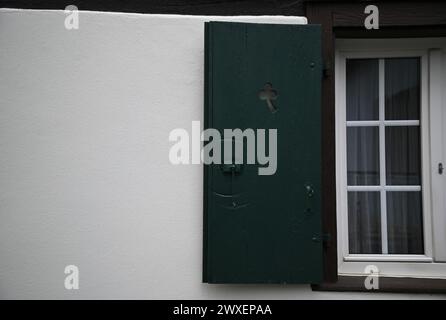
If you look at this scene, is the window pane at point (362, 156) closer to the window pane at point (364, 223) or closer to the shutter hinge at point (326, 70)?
the window pane at point (364, 223)

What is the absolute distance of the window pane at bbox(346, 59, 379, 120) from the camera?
284cm

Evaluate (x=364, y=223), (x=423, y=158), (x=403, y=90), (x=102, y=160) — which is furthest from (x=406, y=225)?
(x=102, y=160)

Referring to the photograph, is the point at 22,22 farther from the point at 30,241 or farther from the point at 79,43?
the point at 30,241

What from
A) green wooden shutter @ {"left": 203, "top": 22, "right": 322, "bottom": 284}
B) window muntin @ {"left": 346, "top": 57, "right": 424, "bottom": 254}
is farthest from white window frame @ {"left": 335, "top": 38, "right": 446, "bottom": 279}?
green wooden shutter @ {"left": 203, "top": 22, "right": 322, "bottom": 284}

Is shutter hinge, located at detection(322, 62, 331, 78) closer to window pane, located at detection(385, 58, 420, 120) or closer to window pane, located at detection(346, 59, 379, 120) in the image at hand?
window pane, located at detection(346, 59, 379, 120)

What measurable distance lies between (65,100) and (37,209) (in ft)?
2.50

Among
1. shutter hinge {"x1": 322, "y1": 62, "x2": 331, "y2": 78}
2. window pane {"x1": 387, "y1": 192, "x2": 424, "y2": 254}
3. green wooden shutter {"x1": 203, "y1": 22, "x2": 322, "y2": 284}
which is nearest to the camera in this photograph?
green wooden shutter {"x1": 203, "y1": 22, "x2": 322, "y2": 284}

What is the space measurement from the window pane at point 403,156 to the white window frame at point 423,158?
5 cm

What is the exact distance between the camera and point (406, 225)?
9.14ft

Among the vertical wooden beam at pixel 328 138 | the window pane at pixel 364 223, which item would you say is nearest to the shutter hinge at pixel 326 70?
the vertical wooden beam at pixel 328 138

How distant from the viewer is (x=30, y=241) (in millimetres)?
2668

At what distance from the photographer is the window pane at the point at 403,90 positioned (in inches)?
111

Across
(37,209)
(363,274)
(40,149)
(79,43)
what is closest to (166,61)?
(79,43)

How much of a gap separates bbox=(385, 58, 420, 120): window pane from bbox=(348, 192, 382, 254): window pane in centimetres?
60
